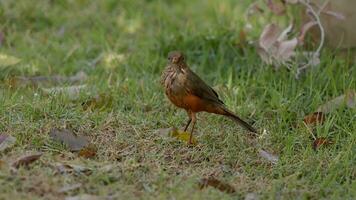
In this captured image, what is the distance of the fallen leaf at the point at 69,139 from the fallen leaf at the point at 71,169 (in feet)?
1.18

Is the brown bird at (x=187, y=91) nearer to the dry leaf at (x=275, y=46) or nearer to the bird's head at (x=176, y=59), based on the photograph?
the bird's head at (x=176, y=59)

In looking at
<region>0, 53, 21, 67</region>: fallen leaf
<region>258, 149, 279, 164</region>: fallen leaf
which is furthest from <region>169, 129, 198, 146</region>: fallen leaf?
<region>0, 53, 21, 67</region>: fallen leaf

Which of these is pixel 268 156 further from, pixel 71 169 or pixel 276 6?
pixel 276 6

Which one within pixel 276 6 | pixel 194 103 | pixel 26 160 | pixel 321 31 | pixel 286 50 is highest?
pixel 276 6

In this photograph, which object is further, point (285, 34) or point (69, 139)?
point (285, 34)

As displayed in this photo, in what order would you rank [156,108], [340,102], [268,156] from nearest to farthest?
[268,156] < [340,102] < [156,108]

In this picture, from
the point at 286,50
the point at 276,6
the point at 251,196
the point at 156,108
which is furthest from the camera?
the point at 276,6

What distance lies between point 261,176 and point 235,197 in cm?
41

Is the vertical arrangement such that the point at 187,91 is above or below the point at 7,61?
above

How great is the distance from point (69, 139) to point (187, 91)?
760 millimetres

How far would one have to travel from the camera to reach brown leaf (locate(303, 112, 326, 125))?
5464 mm

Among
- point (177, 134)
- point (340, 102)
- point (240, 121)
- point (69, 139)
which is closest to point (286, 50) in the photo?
point (340, 102)

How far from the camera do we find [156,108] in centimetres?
575

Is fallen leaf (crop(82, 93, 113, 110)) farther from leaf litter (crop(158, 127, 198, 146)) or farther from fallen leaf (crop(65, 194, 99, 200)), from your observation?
fallen leaf (crop(65, 194, 99, 200))
